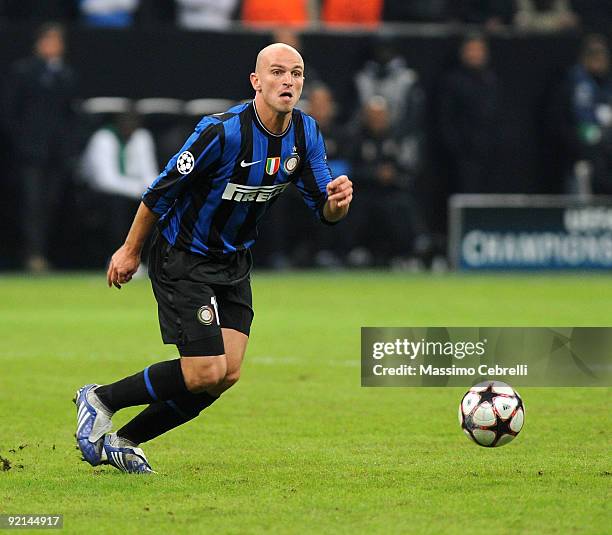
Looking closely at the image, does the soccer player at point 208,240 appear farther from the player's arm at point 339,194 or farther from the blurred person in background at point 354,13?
the blurred person in background at point 354,13

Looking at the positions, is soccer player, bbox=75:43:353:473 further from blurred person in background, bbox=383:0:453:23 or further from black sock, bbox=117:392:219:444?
blurred person in background, bbox=383:0:453:23

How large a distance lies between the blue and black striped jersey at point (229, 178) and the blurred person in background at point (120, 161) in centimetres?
1131

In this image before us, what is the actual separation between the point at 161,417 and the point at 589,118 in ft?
45.9

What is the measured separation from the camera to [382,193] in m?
19.2

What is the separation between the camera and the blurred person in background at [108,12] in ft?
60.9

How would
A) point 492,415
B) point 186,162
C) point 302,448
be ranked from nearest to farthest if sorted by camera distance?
point 186,162 → point 492,415 → point 302,448

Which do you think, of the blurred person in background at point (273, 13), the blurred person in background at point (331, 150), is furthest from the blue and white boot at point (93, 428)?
the blurred person in background at point (273, 13)

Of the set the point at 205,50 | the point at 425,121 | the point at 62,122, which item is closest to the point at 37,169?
the point at 62,122

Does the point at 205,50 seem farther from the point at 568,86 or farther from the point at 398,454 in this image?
the point at 398,454

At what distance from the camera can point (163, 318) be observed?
6.65 metres

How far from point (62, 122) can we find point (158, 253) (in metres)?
11.6

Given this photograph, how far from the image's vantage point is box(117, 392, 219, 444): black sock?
673cm

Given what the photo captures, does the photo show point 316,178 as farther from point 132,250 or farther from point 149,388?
point 149,388

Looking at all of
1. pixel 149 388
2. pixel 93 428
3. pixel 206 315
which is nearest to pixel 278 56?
pixel 206 315
